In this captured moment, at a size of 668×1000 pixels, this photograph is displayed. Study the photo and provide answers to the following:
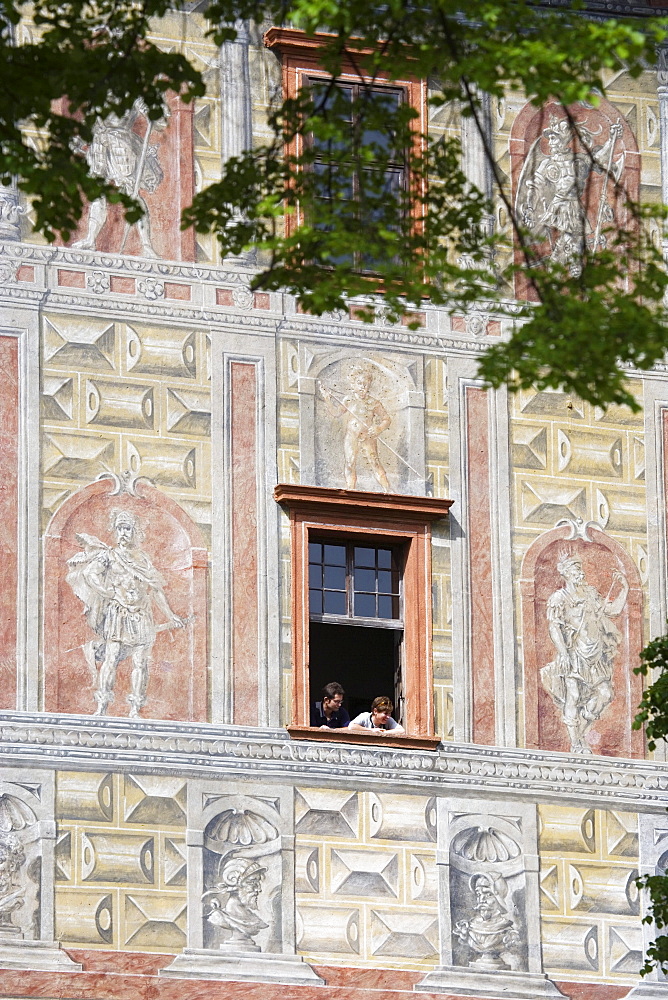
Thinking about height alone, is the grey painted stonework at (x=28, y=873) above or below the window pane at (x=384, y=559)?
below

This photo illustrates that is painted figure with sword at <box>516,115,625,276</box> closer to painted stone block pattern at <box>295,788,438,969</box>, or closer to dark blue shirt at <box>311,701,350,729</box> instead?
dark blue shirt at <box>311,701,350,729</box>

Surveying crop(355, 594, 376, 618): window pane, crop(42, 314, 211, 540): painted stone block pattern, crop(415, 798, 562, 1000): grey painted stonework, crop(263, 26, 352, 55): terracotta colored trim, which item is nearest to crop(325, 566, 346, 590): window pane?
crop(355, 594, 376, 618): window pane

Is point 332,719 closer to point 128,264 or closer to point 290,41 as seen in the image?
point 128,264

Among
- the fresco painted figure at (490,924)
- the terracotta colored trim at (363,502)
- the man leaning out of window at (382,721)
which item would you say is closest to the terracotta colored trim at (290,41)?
the terracotta colored trim at (363,502)

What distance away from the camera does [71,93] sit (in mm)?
11672

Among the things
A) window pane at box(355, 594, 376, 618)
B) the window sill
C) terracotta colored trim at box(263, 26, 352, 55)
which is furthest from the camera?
terracotta colored trim at box(263, 26, 352, 55)

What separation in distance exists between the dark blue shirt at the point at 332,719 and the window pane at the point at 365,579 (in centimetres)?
85

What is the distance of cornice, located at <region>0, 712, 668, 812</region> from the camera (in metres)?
17.7

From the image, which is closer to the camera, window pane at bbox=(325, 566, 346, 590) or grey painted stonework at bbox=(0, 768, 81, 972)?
grey painted stonework at bbox=(0, 768, 81, 972)

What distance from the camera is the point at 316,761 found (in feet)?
59.8

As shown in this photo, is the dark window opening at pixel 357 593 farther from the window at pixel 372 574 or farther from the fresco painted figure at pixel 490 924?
the fresco painted figure at pixel 490 924

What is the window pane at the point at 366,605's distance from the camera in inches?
743

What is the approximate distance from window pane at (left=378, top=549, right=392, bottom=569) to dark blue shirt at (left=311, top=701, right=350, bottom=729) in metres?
1.03

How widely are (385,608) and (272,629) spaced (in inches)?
35.7
